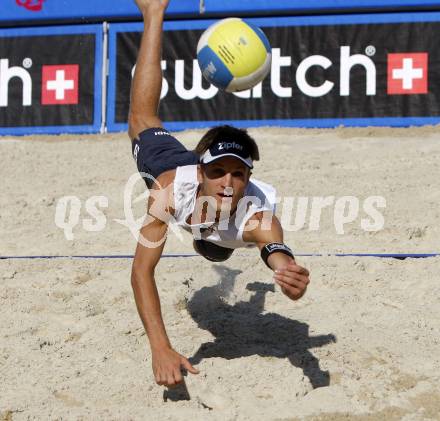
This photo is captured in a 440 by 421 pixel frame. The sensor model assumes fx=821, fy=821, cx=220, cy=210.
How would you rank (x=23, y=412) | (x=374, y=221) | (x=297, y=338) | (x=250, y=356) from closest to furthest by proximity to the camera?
(x=23, y=412) < (x=250, y=356) < (x=297, y=338) < (x=374, y=221)

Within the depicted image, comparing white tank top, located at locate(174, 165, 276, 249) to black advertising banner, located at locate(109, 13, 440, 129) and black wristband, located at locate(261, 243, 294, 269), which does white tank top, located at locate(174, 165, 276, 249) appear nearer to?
black wristband, located at locate(261, 243, 294, 269)

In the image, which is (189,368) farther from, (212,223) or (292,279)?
(212,223)

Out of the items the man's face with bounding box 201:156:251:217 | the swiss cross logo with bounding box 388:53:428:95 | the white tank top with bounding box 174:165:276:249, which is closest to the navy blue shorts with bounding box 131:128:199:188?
the white tank top with bounding box 174:165:276:249

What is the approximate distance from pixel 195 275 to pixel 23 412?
75.7 inches

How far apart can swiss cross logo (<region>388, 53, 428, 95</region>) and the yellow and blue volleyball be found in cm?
539

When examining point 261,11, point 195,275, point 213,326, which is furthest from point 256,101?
point 213,326

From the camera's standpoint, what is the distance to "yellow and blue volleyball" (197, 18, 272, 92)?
4.81 m

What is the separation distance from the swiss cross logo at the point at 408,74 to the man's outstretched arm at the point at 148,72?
5123mm

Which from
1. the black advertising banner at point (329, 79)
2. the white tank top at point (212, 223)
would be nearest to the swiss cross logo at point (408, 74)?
the black advertising banner at point (329, 79)

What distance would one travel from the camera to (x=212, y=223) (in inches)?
174

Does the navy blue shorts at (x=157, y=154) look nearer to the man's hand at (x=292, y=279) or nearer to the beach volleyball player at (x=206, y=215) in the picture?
the beach volleyball player at (x=206, y=215)

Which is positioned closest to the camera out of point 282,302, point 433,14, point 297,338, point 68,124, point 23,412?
point 23,412

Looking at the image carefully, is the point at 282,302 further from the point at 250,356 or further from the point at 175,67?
the point at 175,67

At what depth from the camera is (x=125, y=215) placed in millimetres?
7453
